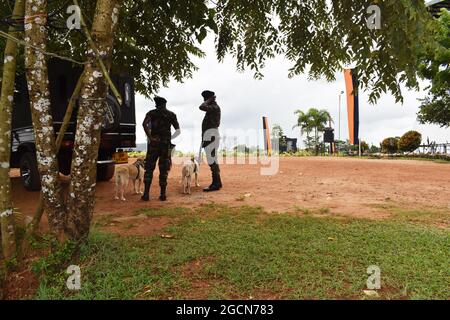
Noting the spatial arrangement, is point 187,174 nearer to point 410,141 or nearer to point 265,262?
point 265,262

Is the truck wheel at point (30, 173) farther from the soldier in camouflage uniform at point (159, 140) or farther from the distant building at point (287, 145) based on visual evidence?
the distant building at point (287, 145)

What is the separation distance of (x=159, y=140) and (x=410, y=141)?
2180 centimetres

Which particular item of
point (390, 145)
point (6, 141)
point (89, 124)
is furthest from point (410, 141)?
point (6, 141)

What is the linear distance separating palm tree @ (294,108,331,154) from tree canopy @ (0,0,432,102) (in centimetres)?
2061

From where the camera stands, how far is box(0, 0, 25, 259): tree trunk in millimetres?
4090

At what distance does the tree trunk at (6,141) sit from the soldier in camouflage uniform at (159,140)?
2.99 meters

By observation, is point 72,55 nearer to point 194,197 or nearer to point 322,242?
point 194,197

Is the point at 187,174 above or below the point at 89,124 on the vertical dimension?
below

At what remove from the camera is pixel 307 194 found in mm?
7602

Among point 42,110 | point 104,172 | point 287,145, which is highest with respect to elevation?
point 287,145

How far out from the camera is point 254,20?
277 inches

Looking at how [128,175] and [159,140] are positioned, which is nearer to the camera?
[159,140]

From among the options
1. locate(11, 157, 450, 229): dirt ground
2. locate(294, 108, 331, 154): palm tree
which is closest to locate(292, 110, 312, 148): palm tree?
locate(294, 108, 331, 154): palm tree

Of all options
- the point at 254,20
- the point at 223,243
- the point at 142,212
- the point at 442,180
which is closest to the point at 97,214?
the point at 142,212
